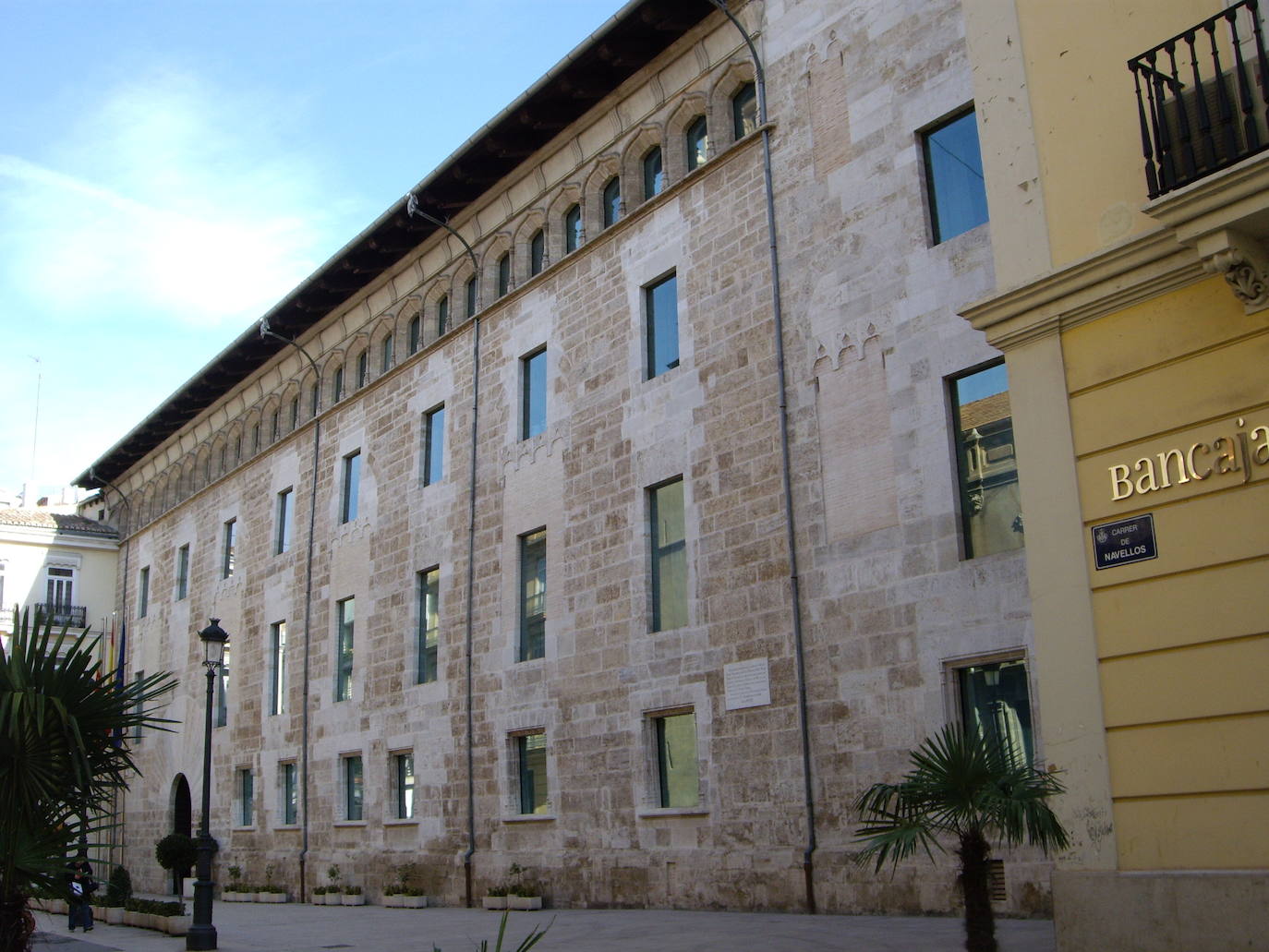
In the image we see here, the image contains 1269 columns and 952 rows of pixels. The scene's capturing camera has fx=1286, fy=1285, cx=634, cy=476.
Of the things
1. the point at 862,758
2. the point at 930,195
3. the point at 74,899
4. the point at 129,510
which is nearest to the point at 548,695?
the point at 862,758

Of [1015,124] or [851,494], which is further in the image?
[851,494]

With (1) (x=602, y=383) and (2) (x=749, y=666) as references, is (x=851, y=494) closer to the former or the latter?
(2) (x=749, y=666)

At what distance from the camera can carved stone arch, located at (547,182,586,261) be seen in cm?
1986

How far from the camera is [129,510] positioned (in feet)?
127

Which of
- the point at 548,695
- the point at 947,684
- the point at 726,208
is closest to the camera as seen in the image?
the point at 947,684

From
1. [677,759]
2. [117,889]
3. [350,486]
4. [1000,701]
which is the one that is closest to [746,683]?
[677,759]

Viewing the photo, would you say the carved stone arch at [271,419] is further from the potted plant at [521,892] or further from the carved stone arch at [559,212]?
the potted plant at [521,892]

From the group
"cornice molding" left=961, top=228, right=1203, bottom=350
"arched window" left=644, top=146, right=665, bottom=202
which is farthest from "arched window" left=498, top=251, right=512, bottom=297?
"cornice molding" left=961, top=228, right=1203, bottom=350

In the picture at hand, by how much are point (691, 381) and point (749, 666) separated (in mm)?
3876

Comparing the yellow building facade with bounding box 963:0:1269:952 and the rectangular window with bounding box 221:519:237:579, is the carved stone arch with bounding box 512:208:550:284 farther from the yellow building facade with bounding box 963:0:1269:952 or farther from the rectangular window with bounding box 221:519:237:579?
the rectangular window with bounding box 221:519:237:579

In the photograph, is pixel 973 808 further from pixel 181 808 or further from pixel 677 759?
pixel 181 808

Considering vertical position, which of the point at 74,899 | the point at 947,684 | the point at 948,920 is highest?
the point at 947,684

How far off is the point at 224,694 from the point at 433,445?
1048 cm

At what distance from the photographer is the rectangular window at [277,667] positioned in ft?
86.7
